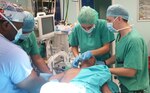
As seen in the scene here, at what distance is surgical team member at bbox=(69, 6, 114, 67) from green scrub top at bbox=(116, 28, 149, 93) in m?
0.39

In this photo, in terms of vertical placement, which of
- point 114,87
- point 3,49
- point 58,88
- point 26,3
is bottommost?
point 114,87

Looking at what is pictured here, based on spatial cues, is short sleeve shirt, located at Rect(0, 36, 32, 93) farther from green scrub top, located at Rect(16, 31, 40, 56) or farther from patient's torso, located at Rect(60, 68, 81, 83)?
green scrub top, located at Rect(16, 31, 40, 56)

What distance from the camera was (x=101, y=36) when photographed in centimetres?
240

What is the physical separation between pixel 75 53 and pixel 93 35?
0.28m

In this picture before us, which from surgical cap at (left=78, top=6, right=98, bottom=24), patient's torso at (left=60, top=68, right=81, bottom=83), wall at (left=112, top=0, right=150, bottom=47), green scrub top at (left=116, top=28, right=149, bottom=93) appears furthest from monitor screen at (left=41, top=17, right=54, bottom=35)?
wall at (left=112, top=0, right=150, bottom=47)

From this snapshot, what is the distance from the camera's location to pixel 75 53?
98.3 inches

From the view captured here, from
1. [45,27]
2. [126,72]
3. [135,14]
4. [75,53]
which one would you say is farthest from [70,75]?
[135,14]

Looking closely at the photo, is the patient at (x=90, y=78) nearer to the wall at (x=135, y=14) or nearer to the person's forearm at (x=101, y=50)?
the person's forearm at (x=101, y=50)

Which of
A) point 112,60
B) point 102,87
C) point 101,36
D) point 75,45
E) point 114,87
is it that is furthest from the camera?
point 75,45

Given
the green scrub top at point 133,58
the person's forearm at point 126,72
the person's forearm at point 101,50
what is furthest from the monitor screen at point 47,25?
the person's forearm at point 126,72

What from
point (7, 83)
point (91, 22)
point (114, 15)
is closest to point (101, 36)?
point (91, 22)

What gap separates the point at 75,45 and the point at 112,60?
Result: 0.49 meters

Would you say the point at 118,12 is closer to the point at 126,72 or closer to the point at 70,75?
the point at 126,72

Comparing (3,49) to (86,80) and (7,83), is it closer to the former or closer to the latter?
(7,83)
